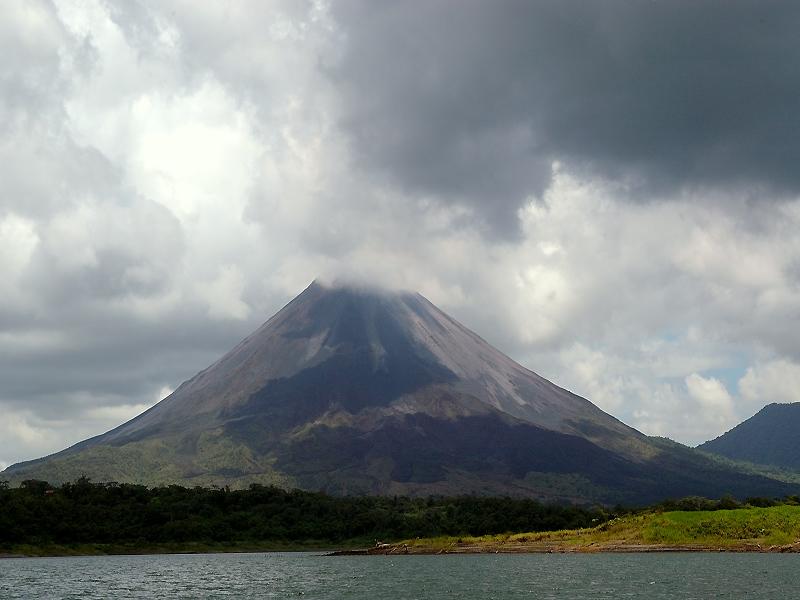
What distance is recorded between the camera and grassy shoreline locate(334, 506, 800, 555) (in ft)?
424

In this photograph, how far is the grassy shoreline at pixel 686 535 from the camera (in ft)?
424

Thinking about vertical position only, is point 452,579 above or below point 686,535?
below

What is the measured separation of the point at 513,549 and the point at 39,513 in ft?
330

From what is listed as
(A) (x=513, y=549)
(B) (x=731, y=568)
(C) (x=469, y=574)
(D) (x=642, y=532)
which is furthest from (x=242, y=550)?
(B) (x=731, y=568)

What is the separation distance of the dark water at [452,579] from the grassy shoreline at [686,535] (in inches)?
292

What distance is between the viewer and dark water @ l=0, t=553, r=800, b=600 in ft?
242

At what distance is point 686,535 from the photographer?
135750mm

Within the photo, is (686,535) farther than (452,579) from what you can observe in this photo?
Yes

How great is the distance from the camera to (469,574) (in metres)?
101

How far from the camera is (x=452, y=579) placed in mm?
92812

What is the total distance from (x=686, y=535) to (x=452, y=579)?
57624mm

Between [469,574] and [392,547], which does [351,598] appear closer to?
[469,574]

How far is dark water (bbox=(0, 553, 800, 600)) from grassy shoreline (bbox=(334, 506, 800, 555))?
741 cm

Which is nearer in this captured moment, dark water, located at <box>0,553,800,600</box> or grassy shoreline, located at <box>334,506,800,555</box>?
dark water, located at <box>0,553,800,600</box>
